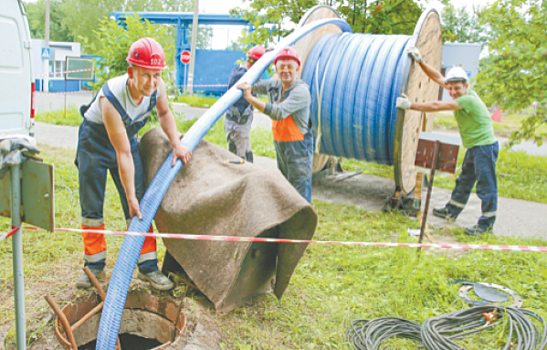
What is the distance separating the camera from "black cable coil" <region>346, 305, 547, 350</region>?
3.03 metres

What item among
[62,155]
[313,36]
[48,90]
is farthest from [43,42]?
[313,36]

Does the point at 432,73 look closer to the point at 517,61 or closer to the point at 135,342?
the point at 517,61


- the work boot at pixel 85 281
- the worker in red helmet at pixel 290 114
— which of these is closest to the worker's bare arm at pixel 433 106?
the worker in red helmet at pixel 290 114

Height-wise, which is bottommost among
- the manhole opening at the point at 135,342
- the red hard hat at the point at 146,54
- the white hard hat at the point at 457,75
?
the manhole opening at the point at 135,342

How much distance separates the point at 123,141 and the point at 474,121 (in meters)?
4.44

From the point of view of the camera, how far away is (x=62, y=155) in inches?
303

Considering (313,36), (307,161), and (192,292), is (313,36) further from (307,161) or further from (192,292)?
(192,292)

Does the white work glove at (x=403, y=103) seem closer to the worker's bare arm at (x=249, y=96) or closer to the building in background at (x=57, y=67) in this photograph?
the worker's bare arm at (x=249, y=96)

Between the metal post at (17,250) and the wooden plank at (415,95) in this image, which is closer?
the metal post at (17,250)

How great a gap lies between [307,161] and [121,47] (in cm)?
438

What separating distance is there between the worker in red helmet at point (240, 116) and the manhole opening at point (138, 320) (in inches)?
131

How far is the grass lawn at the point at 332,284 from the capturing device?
10.3ft

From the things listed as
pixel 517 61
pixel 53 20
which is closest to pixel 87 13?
pixel 53 20

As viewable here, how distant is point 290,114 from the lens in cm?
457
